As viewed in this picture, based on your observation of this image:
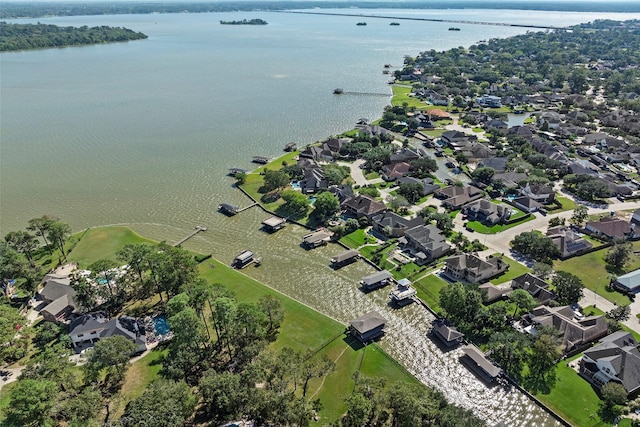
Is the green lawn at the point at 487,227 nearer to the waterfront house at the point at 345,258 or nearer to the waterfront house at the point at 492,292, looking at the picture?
the waterfront house at the point at 492,292

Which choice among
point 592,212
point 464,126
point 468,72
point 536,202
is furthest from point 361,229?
point 468,72

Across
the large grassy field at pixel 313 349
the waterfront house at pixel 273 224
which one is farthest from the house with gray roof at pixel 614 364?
the waterfront house at pixel 273 224

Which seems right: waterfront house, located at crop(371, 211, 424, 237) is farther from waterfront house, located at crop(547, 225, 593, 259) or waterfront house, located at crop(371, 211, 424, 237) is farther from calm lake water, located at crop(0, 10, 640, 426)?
waterfront house, located at crop(547, 225, 593, 259)

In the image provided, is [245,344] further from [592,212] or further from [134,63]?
[134,63]

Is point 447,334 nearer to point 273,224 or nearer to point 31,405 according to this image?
point 273,224

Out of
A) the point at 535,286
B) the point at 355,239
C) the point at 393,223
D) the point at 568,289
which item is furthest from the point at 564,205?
the point at 355,239

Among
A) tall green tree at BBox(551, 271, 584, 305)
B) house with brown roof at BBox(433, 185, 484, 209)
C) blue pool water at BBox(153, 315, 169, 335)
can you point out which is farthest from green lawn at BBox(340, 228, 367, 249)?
blue pool water at BBox(153, 315, 169, 335)
